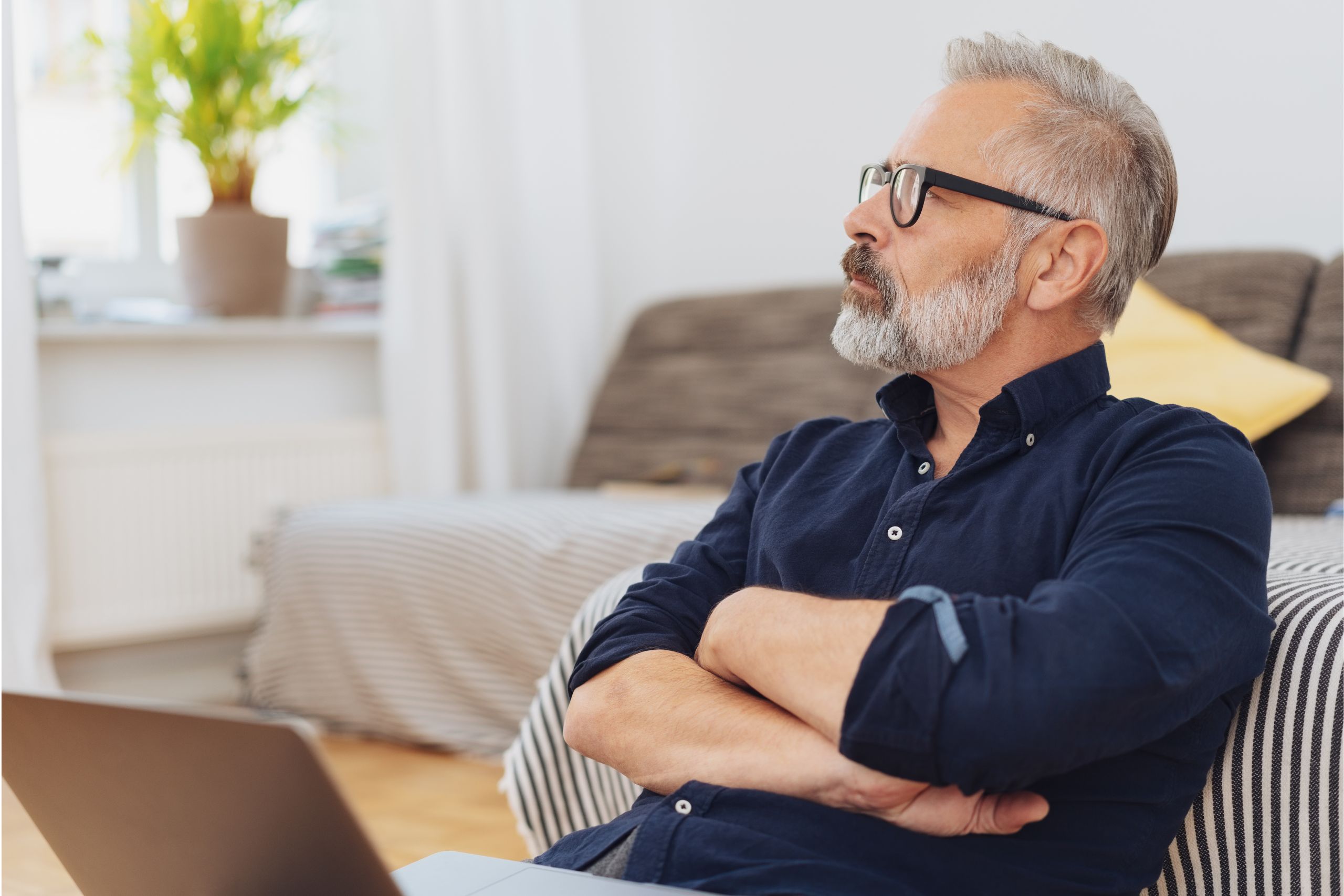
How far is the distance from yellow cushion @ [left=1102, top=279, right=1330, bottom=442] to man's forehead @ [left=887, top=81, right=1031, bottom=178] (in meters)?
0.93

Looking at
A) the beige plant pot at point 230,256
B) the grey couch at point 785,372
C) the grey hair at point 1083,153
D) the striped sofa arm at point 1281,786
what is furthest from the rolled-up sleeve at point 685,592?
the beige plant pot at point 230,256

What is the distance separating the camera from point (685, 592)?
117 cm

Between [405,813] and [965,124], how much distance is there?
1545mm

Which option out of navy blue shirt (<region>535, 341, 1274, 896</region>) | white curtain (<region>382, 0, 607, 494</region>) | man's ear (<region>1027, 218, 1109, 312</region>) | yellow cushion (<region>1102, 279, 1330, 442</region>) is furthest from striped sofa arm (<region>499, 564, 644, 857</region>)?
white curtain (<region>382, 0, 607, 494</region>)

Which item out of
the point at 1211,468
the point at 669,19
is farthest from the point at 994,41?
the point at 669,19

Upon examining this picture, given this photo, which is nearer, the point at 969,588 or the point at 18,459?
the point at 969,588

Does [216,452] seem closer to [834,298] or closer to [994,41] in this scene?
[834,298]

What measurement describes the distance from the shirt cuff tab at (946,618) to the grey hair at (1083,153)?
0.44m

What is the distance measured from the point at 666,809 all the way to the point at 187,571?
2240 millimetres

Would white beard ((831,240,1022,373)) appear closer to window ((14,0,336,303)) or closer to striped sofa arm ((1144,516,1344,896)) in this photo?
striped sofa arm ((1144,516,1344,896))

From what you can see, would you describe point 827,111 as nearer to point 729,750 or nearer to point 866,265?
point 866,265

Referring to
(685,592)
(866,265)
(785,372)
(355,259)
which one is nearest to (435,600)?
(785,372)

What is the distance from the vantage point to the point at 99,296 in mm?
3150

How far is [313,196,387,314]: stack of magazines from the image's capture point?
10.8ft
